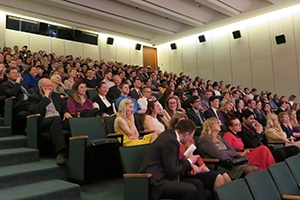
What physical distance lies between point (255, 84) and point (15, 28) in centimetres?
758

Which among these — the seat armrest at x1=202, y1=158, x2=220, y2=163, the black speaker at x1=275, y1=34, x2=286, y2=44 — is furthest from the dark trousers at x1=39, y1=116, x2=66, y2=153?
the black speaker at x1=275, y1=34, x2=286, y2=44

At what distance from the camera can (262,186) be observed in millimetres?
1716

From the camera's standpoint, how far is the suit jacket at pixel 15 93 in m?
3.26

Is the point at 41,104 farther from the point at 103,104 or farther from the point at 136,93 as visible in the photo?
the point at 136,93

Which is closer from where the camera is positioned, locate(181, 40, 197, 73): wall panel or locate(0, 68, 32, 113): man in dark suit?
locate(0, 68, 32, 113): man in dark suit

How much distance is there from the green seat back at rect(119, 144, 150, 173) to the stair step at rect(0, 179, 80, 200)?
18.6 inches

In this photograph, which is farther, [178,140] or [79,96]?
[79,96]

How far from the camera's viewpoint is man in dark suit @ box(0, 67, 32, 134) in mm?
3240

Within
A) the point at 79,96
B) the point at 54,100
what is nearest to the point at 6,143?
the point at 54,100

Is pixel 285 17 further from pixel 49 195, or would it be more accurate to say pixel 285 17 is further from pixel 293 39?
pixel 49 195

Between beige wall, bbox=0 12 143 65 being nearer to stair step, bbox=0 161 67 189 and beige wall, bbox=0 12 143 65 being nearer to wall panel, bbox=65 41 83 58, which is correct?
wall panel, bbox=65 41 83 58

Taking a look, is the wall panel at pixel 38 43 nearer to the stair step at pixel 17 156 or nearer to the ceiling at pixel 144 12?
the ceiling at pixel 144 12

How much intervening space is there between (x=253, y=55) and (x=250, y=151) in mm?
6598

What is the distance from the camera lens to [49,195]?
80.2 inches
